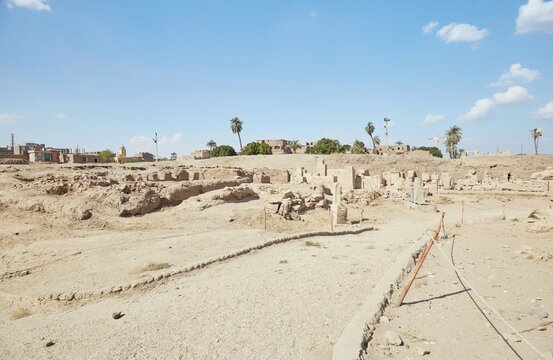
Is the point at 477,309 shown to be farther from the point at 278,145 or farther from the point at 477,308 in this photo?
the point at 278,145

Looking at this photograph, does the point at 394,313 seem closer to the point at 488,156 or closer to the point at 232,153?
the point at 488,156

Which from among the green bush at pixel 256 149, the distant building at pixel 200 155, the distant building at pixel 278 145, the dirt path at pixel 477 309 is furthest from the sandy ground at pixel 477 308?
the distant building at pixel 278 145

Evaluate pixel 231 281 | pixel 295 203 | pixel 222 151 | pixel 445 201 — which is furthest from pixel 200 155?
pixel 231 281

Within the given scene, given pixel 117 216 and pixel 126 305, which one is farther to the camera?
pixel 117 216

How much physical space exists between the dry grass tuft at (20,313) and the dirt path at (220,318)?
0.15 m

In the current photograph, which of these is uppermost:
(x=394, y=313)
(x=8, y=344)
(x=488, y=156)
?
(x=488, y=156)

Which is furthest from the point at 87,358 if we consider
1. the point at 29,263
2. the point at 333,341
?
the point at 29,263

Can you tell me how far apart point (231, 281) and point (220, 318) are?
178 centimetres

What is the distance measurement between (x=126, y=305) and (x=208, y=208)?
33.2 feet

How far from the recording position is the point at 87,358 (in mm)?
4629

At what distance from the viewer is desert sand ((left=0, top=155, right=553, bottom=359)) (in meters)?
4.73

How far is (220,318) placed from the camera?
5.51 metres

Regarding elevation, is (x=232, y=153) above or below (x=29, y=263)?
above

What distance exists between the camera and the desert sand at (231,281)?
473 cm
